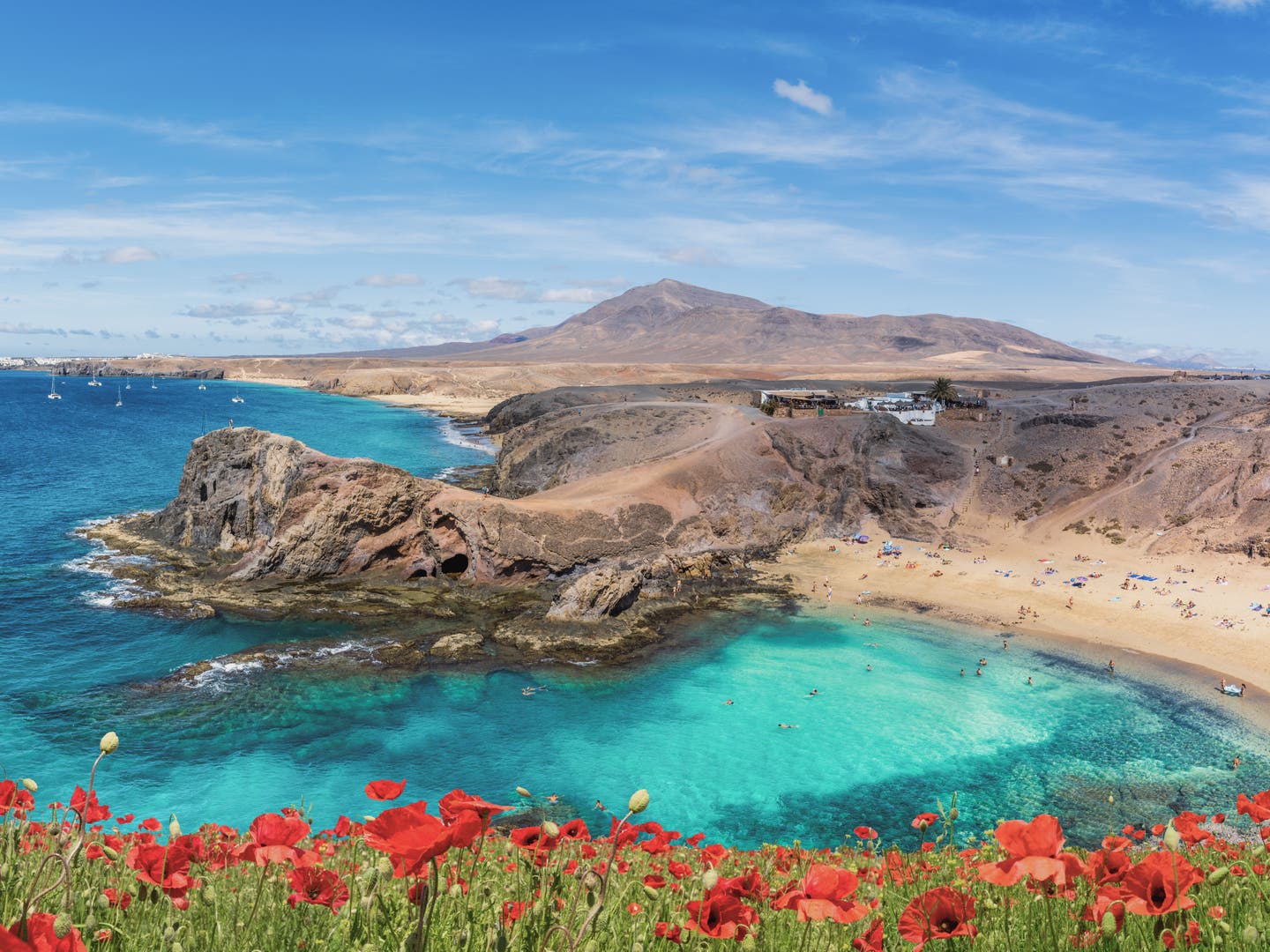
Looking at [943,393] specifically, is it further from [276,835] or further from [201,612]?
[276,835]

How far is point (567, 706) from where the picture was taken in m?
33.5

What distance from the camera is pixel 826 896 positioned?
339 cm

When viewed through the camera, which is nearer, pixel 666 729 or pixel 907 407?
pixel 666 729

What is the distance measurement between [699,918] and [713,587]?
48.0m

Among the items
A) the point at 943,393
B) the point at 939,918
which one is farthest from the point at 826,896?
the point at 943,393

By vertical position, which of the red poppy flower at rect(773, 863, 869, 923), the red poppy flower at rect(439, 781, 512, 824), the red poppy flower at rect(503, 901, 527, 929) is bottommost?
the red poppy flower at rect(503, 901, 527, 929)

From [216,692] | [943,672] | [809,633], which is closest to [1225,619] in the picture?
[943,672]

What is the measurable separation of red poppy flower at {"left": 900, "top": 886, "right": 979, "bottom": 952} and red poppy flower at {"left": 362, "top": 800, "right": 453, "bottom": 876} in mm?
2379

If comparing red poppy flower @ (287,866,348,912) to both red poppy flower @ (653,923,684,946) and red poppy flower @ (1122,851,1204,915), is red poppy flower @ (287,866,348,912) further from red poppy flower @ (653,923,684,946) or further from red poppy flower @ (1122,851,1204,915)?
red poppy flower @ (1122,851,1204,915)

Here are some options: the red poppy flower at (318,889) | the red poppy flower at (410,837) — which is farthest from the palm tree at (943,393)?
the red poppy flower at (410,837)

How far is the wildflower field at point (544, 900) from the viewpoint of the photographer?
297cm

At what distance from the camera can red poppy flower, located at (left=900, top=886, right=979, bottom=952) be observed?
360 centimetres

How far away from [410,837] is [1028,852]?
231 centimetres

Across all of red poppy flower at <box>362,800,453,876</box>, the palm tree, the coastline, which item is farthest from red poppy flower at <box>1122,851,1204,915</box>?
the palm tree
